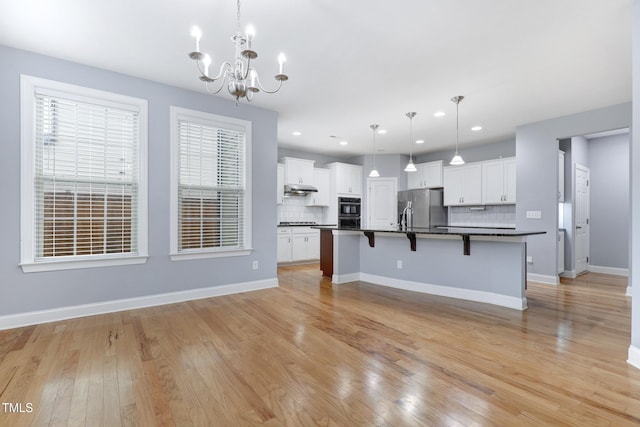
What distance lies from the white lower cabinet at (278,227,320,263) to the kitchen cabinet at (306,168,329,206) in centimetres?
77

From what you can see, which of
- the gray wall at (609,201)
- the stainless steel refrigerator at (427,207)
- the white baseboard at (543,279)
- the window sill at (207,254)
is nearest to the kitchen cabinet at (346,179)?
the stainless steel refrigerator at (427,207)

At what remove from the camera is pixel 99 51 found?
119 inches

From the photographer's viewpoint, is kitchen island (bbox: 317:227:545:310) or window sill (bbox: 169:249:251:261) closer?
kitchen island (bbox: 317:227:545:310)

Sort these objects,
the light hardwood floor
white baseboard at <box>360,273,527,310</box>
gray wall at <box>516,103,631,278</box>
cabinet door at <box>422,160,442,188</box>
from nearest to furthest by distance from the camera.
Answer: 1. the light hardwood floor
2. white baseboard at <box>360,273,527,310</box>
3. gray wall at <box>516,103,631,278</box>
4. cabinet door at <box>422,160,442,188</box>

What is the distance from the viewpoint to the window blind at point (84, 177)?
10.2ft

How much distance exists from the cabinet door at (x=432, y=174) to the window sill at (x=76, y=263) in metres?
6.13

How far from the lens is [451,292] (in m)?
4.07

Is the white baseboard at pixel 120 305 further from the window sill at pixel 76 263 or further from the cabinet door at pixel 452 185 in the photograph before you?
the cabinet door at pixel 452 185

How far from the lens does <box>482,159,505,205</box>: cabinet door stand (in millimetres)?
6051

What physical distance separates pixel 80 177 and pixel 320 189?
4972 millimetres

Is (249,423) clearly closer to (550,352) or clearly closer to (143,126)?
(550,352)

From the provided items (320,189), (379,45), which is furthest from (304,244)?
(379,45)

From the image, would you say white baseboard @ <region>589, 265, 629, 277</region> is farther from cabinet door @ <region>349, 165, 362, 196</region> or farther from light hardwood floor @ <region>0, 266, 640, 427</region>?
cabinet door @ <region>349, 165, 362, 196</region>

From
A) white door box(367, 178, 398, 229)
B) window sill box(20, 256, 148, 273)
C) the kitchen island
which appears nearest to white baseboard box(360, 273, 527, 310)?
the kitchen island
